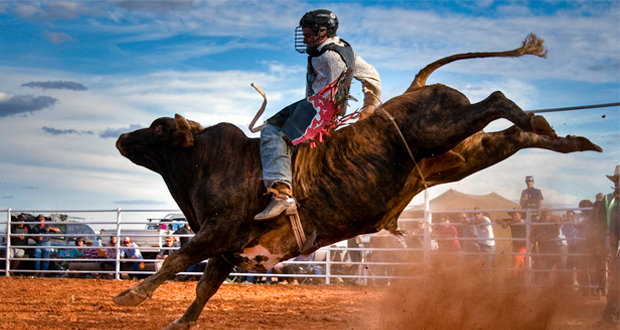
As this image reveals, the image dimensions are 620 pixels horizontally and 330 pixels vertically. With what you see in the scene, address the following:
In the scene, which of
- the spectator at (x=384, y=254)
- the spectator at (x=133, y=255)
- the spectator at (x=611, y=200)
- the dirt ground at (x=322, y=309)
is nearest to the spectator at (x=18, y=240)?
the spectator at (x=133, y=255)

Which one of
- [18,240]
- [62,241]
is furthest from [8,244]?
[62,241]

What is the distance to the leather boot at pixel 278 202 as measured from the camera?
4312 mm

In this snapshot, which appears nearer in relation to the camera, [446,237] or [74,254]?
[446,237]

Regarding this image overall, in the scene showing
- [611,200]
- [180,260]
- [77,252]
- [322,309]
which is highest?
[611,200]

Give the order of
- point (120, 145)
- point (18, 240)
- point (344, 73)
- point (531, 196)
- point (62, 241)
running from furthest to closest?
point (62, 241) < point (18, 240) < point (531, 196) < point (120, 145) < point (344, 73)

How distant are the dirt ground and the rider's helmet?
125 inches

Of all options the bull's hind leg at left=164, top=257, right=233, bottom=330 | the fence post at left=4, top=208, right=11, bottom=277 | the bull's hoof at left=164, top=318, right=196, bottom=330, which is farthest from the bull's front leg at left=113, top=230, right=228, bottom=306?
the fence post at left=4, top=208, right=11, bottom=277

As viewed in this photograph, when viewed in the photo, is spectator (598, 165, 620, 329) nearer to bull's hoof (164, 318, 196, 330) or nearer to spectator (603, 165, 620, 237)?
spectator (603, 165, 620, 237)

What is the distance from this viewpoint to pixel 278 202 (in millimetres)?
4328

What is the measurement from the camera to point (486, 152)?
4676 millimetres

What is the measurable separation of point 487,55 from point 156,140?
3133 mm

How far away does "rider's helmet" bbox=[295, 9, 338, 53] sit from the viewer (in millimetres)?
4590

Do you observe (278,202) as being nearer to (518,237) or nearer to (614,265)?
(614,265)

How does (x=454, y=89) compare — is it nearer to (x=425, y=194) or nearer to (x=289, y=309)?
(x=289, y=309)
